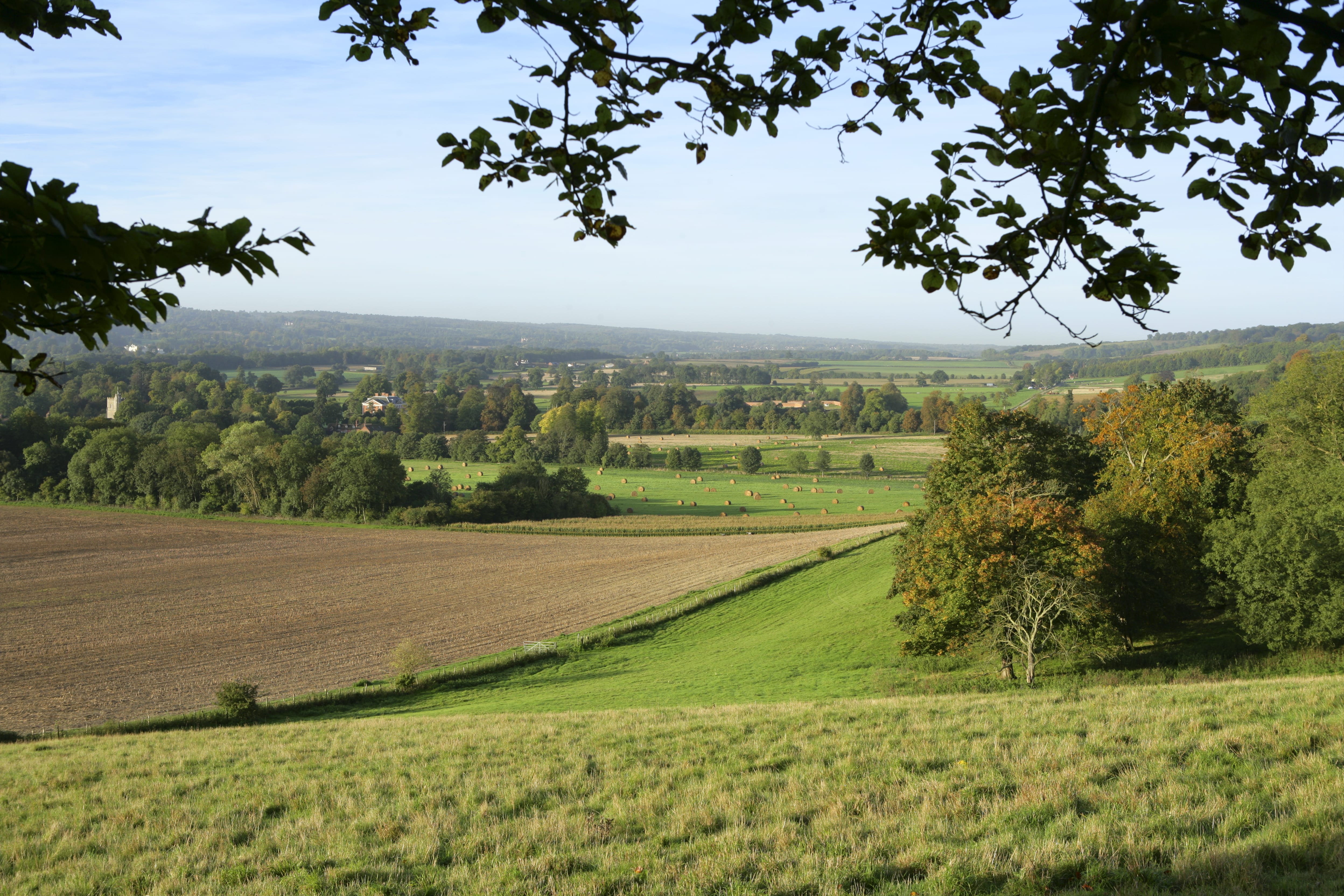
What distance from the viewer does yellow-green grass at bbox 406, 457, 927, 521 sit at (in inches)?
2798

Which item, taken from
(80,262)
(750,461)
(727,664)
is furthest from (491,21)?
(750,461)

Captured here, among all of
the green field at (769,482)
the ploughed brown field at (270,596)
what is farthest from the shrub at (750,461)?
the ploughed brown field at (270,596)

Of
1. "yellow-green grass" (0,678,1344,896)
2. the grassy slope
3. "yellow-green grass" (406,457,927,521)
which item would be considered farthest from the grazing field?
"yellow-green grass" (0,678,1344,896)

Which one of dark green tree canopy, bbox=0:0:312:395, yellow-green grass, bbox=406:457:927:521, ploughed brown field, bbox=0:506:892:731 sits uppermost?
dark green tree canopy, bbox=0:0:312:395

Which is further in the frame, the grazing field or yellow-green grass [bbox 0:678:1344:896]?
the grazing field

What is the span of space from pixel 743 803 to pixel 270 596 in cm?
3897

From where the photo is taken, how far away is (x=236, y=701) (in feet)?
72.4

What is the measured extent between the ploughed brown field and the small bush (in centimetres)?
316

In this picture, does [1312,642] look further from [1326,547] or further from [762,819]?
[762,819]

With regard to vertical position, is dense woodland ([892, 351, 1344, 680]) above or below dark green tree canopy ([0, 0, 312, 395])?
below

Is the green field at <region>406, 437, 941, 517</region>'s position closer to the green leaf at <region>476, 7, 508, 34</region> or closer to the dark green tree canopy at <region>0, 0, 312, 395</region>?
the green leaf at <region>476, 7, 508, 34</region>

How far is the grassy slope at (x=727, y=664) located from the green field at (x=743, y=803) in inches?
291

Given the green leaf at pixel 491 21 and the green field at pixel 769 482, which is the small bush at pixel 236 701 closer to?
the green leaf at pixel 491 21

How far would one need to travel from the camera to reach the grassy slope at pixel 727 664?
2206cm
